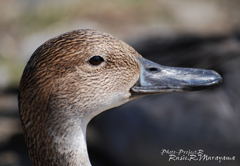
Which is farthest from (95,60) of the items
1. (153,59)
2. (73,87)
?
(153,59)

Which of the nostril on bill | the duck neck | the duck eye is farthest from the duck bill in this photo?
the duck neck

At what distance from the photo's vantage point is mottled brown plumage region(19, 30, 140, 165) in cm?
185

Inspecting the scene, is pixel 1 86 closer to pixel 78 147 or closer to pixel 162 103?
pixel 162 103

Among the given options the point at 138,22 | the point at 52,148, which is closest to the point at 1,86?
the point at 138,22

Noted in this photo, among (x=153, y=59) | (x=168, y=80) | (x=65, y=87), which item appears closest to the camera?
(x=65, y=87)

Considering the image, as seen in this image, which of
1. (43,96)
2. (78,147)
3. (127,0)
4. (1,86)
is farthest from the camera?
(127,0)

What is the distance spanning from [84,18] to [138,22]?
2.98 feet

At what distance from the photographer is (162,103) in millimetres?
3920

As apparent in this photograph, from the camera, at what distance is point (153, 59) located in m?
4.54

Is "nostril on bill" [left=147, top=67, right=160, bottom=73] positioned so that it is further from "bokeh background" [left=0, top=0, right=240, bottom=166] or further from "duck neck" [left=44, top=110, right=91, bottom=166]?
"bokeh background" [left=0, top=0, right=240, bottom=166]

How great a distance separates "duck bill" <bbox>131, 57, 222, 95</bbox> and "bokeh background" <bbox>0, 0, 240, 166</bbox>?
176 cm

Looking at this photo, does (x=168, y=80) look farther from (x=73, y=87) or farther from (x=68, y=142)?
(x=68, y=142)

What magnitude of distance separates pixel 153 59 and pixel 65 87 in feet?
9.28

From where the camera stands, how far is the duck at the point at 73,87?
6.08 feet
